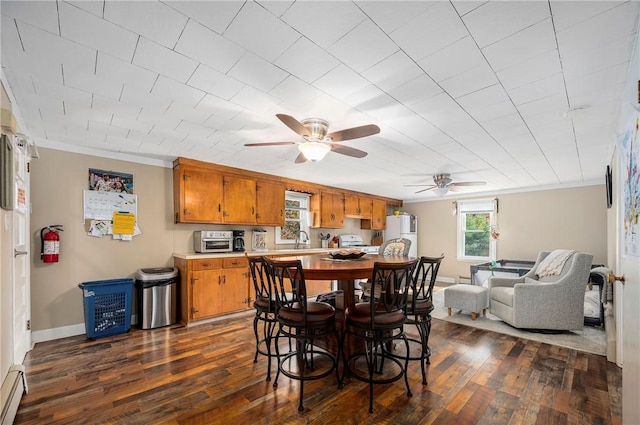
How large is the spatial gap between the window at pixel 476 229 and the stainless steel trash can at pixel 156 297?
6.31 m

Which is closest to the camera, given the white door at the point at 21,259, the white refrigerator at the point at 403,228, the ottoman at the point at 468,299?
the white door at the point at 21,259

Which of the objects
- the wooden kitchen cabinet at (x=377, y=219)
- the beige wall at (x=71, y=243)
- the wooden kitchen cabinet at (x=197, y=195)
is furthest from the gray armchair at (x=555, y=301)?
the beige wall at (x=71, y=243)

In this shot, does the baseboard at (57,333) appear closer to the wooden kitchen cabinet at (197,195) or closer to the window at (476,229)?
the wooden kitchen cabinet at (197,195)

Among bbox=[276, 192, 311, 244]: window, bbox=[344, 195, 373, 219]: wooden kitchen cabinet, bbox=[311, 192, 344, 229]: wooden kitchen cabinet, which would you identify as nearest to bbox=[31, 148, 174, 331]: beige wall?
bbox=[276, 192, 311, 244]: window

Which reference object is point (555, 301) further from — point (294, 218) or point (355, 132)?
point (294, 218)

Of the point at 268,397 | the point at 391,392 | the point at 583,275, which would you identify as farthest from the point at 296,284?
the point at 583,275

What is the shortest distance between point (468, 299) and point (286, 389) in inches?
117

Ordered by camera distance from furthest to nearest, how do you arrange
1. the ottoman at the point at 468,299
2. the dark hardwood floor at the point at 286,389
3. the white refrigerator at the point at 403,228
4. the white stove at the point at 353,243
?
the white refrigerator at the point at 403,228 → the white stove at the point at 353,243 → the ottoman at the point at 468,299 → the dark hardwood floor at the point at 286,389

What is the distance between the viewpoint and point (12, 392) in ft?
6.28

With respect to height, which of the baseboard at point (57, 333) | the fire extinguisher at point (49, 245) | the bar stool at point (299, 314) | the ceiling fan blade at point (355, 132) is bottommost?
the baseboard at point (57, 333)

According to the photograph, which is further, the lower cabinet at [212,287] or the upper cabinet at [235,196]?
the upper cabinet at [235,196]

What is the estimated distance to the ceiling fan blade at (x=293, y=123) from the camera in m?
2.05

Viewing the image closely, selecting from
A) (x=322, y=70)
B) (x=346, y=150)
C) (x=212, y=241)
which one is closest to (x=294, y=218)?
(x=212, y=241)

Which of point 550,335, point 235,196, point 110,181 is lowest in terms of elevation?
point 550,335
